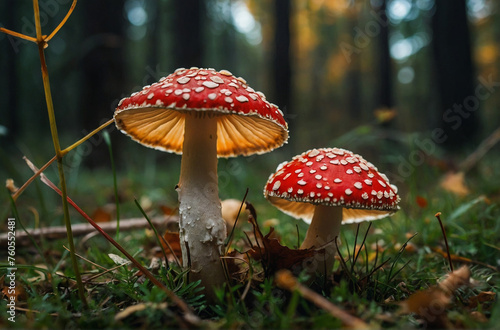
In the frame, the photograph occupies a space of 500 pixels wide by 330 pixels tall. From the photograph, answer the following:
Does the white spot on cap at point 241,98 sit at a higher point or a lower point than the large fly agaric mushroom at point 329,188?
higher

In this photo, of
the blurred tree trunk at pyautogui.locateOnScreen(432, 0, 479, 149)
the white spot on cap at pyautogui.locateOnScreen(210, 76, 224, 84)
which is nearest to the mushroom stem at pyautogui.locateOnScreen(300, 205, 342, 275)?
the white spot on cap at pyautogui.locateOnScreen(210, 76, 224, 84)

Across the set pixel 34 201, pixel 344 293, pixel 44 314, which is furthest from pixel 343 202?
pixel 34 201

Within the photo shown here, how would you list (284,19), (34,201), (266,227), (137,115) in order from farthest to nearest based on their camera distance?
1. (284,19)
2. (34,201)
3. (266,227)
4. (137,115)

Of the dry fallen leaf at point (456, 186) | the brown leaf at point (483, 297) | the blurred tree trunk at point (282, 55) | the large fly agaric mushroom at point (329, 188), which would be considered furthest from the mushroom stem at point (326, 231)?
the blurred tree trunk at point (282, 55)

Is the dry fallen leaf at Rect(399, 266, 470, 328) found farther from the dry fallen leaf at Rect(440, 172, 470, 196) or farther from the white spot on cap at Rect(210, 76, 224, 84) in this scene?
the dry fallen leaf at Rect(440, 172, 470, 196)

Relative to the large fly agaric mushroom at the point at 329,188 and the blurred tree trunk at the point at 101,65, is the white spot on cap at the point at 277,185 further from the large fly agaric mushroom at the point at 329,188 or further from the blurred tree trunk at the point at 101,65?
the blurred tree trunk at the point at 101,65

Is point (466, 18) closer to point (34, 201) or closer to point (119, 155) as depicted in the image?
point (119, 155)
